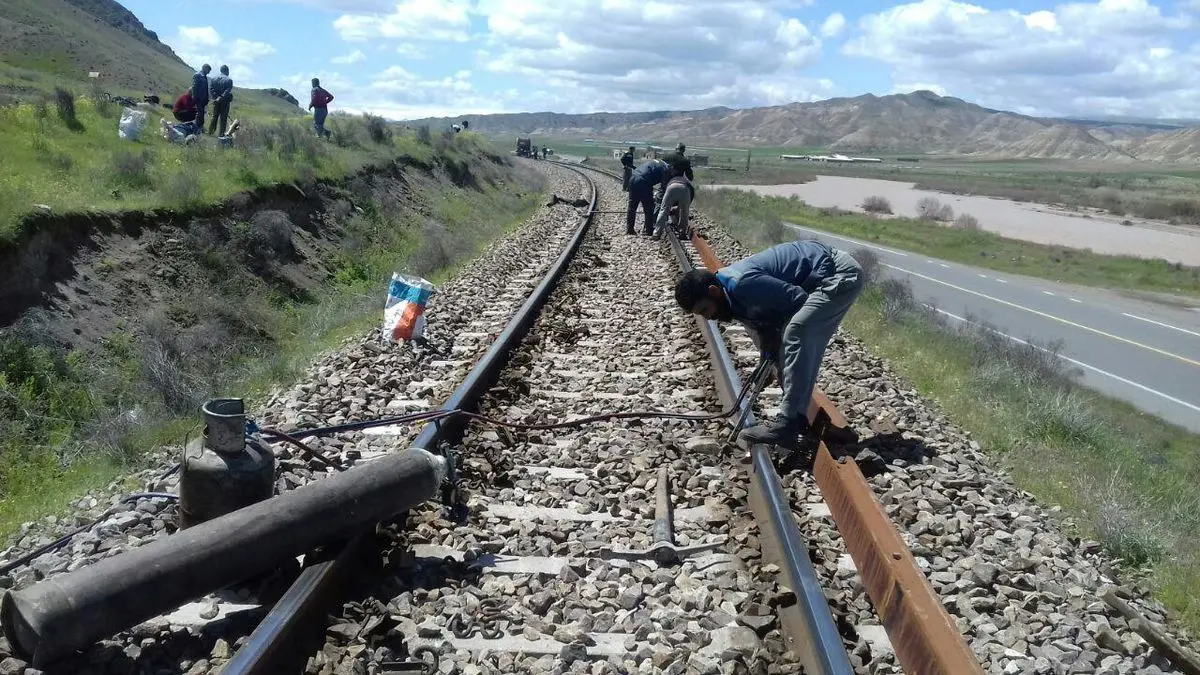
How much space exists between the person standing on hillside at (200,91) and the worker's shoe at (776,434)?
1704cm

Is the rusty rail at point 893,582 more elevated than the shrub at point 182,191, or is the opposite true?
the shrub at point 182,191

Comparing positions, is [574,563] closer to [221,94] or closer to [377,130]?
[221,94]

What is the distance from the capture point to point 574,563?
4379 millimetres

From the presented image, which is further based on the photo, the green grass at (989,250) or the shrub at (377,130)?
the green grass at (989,250)

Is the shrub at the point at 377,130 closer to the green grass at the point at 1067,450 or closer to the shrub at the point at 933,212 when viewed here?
the green grass at the point at 1067,450

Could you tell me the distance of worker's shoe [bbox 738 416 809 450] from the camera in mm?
5559

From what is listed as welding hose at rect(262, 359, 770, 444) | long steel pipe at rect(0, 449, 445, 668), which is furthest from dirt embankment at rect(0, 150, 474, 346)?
long steel pipe at rect(0, 449, 445, 668)

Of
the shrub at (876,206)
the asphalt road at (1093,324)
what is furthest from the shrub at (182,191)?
the shrub at (876,206)

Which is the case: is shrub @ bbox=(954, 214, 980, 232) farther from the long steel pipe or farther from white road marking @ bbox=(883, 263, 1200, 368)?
the long steel pipe

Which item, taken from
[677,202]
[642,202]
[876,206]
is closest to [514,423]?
[677,202]

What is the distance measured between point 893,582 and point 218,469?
9.29 ft

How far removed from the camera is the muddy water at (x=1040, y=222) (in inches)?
1848

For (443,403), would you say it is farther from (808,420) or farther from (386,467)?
(808,420)

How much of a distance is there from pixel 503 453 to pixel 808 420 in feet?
6.35
